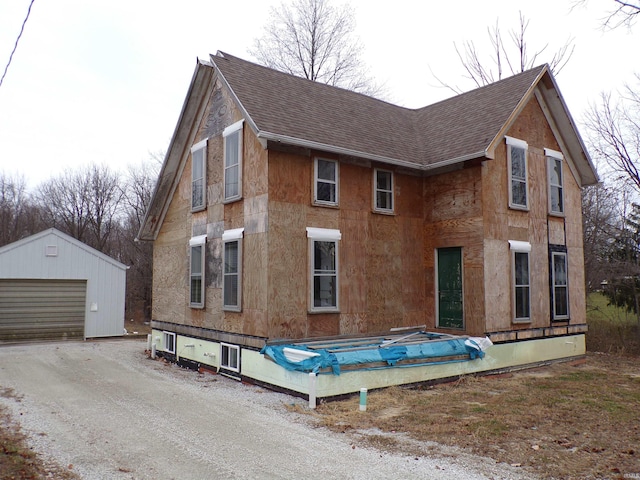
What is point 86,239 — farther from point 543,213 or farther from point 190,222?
point 543,213

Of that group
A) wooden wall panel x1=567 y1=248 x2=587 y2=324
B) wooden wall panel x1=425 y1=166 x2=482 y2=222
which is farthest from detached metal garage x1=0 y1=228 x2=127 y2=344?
wooden wall panel x1=567 y1=248 x2=587 y2=324

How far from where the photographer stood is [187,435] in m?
7.41

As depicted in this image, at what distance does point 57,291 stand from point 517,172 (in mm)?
17119

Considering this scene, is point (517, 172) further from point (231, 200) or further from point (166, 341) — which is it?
point (166, 341)

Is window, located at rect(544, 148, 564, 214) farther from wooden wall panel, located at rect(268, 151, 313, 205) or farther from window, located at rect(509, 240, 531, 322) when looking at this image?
wooden wall panel, located at rect(268, 151, 313, 205)

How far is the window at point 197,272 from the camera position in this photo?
44.5ft

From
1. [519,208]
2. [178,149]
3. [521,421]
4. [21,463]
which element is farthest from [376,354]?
[178,149]

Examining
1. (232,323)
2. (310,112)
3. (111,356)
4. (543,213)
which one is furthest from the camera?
(111,356)

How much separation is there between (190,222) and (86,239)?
92.3 feet

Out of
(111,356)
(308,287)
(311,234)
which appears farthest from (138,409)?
(111,356)

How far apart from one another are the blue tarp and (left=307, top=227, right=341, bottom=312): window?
4.62 feet

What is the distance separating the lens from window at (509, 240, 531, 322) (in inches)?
517

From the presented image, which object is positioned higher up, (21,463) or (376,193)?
(376,193)

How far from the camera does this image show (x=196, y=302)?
45.1 feet
